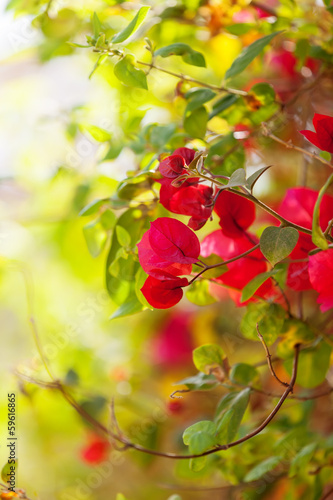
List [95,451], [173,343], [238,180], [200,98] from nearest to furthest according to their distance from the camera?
[238,180] → [200,98] → [95,451] → [173,343]

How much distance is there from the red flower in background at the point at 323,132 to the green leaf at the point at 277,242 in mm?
44

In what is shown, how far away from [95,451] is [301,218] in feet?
1.41

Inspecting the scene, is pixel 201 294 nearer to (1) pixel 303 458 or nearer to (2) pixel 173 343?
(1) pixel 303 458

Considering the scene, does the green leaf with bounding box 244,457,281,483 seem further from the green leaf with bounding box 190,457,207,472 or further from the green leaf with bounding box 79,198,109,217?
the green leaf with bounding box 79,198,109,217

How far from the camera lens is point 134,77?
0.28 meters

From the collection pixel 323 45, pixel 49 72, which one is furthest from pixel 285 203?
pixel 49 72

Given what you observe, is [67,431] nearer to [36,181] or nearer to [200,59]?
[36,181]

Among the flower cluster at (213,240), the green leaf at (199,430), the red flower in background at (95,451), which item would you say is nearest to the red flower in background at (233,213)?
the flower cluster at (213,240)

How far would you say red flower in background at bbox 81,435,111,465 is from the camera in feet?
1.99

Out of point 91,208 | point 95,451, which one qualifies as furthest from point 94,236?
point 95,451

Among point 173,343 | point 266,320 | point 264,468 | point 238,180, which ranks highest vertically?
point 238,180

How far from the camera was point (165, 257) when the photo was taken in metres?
0.24

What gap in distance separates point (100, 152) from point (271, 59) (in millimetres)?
258

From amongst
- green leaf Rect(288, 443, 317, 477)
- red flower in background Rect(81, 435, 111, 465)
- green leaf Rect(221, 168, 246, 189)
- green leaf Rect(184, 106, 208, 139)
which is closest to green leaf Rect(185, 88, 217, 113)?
green leaf Rect(184, 106, 208, 139)
